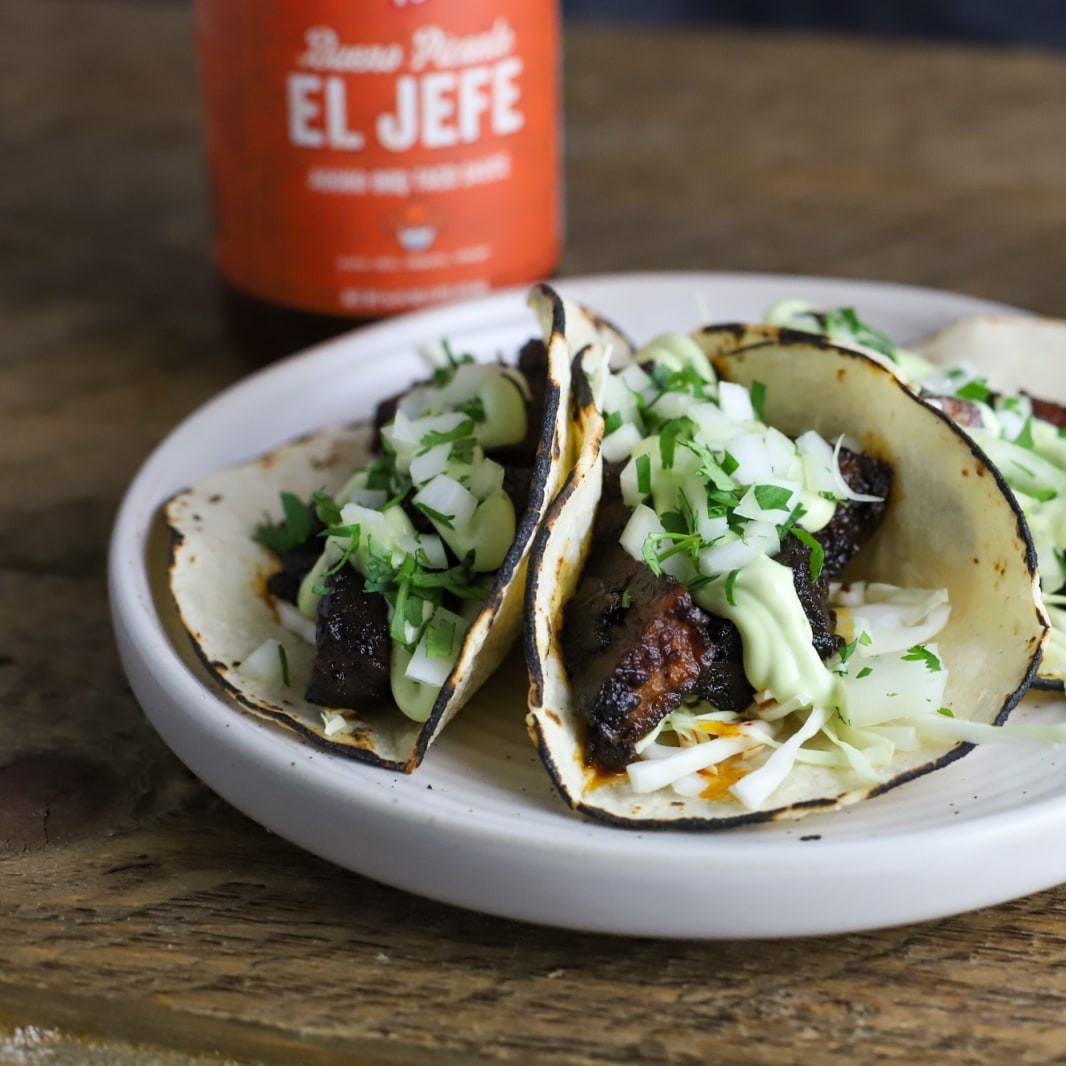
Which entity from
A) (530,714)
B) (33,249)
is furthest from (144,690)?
(33,249)

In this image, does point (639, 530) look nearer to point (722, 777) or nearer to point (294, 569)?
point (722, 777)

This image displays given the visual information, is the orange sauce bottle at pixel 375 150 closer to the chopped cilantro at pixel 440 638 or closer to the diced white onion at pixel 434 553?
the diced white onion at pixel 434 553

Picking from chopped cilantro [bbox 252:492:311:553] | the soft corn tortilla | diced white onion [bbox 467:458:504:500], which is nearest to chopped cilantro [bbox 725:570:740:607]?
diced white onion [bbox 467:458:504:500]

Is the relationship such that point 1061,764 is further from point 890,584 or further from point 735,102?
point 735,102

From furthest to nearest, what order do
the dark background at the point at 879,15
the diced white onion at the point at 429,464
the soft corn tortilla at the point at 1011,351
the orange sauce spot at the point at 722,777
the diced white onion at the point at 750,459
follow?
the dark background at the point at 879,15
the soft corn tortilla at the point at 1011,351
the diced white onion at the point at 429,464
the diced white onion at the point at 750,459
the orange sauce spot at the point at 722,777

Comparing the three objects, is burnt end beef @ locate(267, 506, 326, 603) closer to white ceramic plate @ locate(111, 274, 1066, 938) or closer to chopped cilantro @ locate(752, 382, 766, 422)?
white ceramic plate @ locate(111, 274, 1066, 938)

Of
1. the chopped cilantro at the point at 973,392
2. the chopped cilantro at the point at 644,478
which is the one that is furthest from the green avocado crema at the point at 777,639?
the chopped cilantro at the point at 973,392
